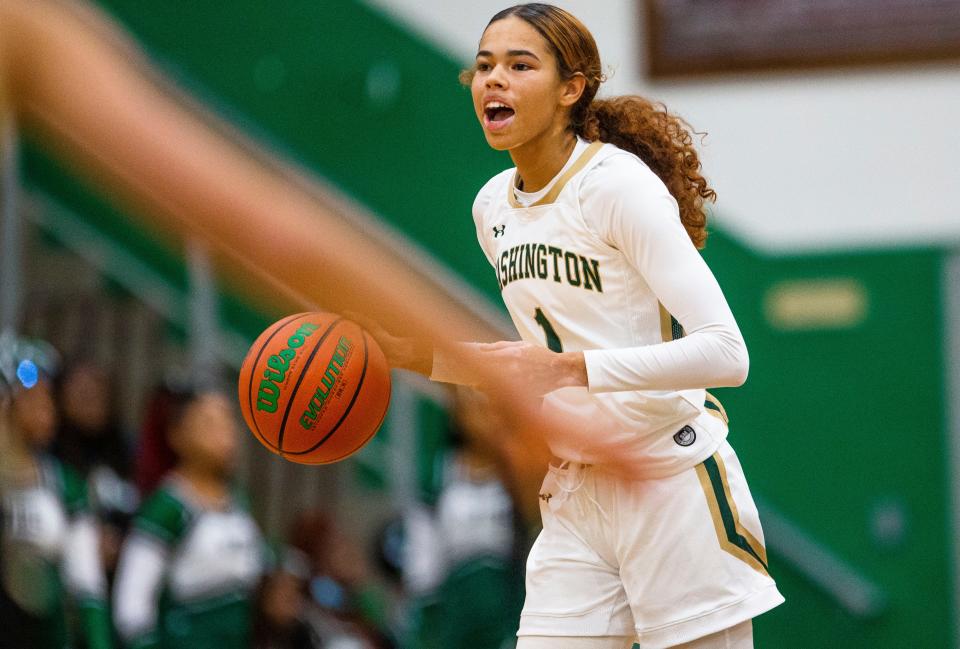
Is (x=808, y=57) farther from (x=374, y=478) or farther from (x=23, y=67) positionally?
(x=23, y=67)

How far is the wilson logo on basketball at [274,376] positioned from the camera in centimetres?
316

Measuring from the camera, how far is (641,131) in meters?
3.27

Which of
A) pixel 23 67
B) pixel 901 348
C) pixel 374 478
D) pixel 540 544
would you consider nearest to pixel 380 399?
pixel 540 544

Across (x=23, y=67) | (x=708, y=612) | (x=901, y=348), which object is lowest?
(x=708, y=612)

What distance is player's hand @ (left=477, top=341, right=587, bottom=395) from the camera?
279cm

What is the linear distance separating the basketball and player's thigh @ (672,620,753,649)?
0.83m

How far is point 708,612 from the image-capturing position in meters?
2.98

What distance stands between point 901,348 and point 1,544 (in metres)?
4.76

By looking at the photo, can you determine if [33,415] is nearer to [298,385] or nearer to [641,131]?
[298,385]

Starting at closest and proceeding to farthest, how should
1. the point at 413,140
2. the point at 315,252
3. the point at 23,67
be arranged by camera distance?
1. the point at 23,67
2. the point at 315,252
3. the point at 413,140

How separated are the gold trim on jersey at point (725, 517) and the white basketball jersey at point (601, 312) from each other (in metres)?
0.04

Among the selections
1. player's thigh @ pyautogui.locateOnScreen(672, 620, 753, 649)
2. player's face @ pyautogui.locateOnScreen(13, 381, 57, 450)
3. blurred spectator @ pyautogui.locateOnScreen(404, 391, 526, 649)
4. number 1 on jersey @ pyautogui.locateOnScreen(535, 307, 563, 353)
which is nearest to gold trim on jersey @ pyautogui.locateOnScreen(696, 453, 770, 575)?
player's thigh @ pyautogui.locateOnScreen(672, 620, 753, 649)

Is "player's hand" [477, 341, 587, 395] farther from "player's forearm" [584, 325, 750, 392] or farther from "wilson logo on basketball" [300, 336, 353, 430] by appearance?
"wilson logo on basketball" [300, 336, 353, 430]

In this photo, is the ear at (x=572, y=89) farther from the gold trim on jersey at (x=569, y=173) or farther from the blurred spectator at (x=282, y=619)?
the blurred spectator at (x=282, y=619)
